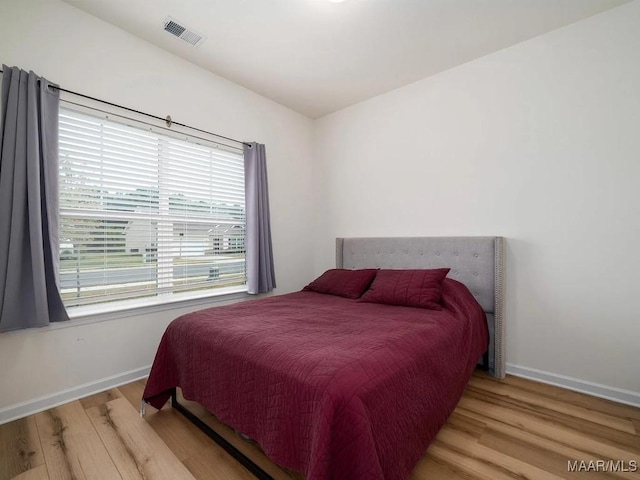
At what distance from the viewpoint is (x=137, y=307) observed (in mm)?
2291

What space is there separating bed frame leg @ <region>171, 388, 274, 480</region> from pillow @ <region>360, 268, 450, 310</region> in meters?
1.37

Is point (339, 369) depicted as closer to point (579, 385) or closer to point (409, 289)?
point (409, 289)

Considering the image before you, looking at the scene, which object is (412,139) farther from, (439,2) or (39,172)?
(39,172)

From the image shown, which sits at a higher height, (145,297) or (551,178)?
(551,178)

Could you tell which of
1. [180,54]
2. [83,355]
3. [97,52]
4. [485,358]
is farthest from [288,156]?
[485,358]

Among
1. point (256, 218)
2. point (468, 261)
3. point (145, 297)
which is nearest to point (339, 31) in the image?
point (256, 218)

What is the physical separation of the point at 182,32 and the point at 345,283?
7.93 ft

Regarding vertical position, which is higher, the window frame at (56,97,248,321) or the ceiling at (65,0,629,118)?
the ceiling at (65,0,629,118)

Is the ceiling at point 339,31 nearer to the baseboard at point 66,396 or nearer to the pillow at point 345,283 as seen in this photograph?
the pillow at point 345,283

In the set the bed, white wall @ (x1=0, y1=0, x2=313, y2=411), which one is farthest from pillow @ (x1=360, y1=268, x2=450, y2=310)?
white wall @ (x1=0, y1=0, x2=313, y2=411)

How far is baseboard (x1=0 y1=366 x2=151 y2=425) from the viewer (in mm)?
1759

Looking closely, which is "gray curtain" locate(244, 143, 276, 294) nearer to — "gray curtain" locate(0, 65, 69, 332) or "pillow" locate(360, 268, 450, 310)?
"pillow" locate(360, 268, 450, 310)

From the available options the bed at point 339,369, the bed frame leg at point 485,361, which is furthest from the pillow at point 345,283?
the bed frame leg at point 485,361

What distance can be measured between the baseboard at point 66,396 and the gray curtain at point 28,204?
1.69ft
